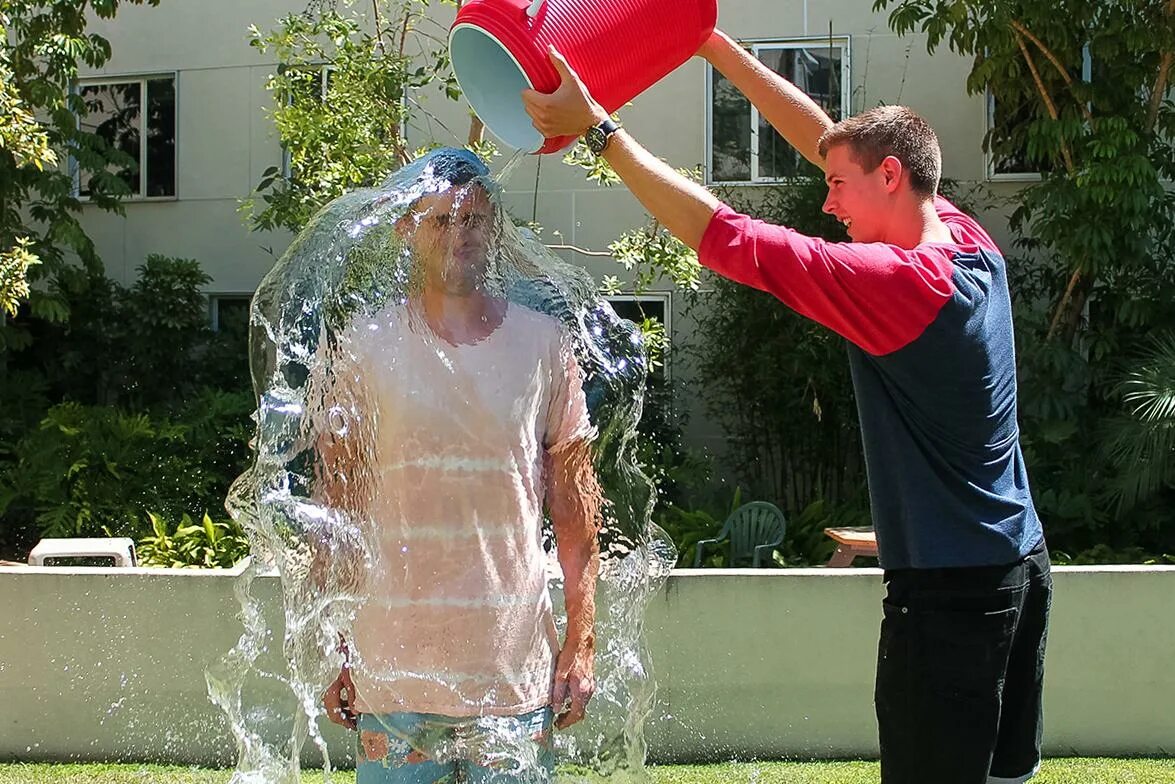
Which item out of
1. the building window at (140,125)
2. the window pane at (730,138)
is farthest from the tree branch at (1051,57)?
the building window at (140,125)

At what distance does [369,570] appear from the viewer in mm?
2504

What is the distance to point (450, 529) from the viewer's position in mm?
2398

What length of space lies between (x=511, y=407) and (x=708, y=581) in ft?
10.4

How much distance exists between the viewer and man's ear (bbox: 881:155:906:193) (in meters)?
2.52

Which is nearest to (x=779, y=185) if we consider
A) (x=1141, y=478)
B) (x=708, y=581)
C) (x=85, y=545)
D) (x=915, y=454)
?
(x=1141, y=478)

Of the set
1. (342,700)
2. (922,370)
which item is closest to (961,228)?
(922,370)

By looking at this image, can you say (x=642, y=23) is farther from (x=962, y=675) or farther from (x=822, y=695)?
(x=822, y=695)

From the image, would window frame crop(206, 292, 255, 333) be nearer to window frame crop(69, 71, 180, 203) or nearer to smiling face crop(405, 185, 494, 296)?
window frame crop(69, 71, 180, 203)

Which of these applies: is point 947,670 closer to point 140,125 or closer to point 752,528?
point 752,528

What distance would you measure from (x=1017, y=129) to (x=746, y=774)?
589cm

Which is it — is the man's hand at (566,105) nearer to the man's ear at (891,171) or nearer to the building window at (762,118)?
the man's ear at (891,171)

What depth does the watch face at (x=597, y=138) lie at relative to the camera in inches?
91.6

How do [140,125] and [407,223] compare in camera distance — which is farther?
[140,125]

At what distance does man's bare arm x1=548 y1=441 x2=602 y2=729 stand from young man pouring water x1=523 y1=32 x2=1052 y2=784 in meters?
0.57
